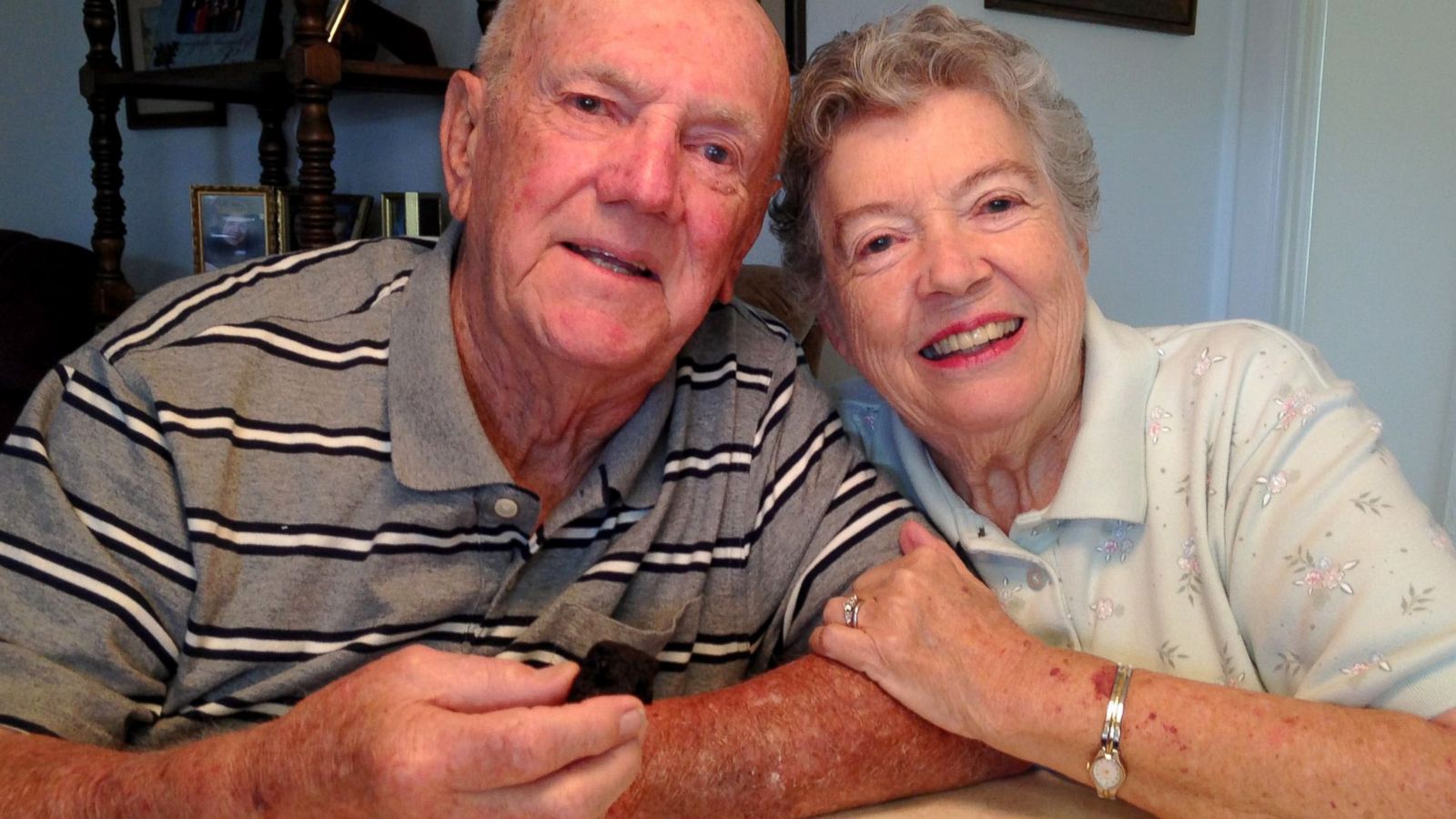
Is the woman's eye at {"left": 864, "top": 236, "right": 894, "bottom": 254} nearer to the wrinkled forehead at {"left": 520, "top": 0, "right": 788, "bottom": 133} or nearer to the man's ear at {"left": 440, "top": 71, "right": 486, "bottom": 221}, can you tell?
the wrinkled forehead at {"left": 520, "top": 0, "right": 788, "bottom": 133}

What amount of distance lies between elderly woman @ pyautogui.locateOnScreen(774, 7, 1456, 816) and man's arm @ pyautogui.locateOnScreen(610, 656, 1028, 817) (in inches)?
1.4

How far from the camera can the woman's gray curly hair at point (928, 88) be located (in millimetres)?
1304

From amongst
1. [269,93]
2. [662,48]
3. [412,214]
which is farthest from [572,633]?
[269,93]

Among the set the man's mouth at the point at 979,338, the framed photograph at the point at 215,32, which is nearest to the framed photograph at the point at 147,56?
the framed photograph at the point at 215,32

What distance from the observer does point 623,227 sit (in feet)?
3.87

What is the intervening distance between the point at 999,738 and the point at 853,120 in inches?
27.4

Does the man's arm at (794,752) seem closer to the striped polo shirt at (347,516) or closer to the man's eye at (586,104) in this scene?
the striped polo shirt at (347,516)

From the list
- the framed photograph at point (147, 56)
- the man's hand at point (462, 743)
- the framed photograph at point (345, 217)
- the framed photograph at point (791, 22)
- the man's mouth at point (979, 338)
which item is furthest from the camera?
the framed photograph at point (147, 56)

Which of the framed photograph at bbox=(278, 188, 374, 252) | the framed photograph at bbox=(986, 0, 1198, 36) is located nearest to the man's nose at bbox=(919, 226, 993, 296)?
the framed photograph at bbox=(986, 0, 1198, 36)

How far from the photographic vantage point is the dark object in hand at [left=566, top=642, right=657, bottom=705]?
0.85 meters

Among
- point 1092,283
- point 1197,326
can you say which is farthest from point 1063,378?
point 1092,283

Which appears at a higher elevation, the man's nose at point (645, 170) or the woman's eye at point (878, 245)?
the man's nose at point (645, 170)

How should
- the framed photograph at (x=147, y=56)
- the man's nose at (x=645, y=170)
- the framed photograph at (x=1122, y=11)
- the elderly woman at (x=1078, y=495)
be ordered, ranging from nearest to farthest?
the elderly woman at (x=1078, y=495) → the man's nose at (x=645, y=170) → the framed photograph at (x=1122, y=11) → the framed photograph at (x=147, y=56)

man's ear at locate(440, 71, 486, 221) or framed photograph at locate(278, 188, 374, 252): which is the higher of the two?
man's ear at locate(440, 71, 486, 221)
